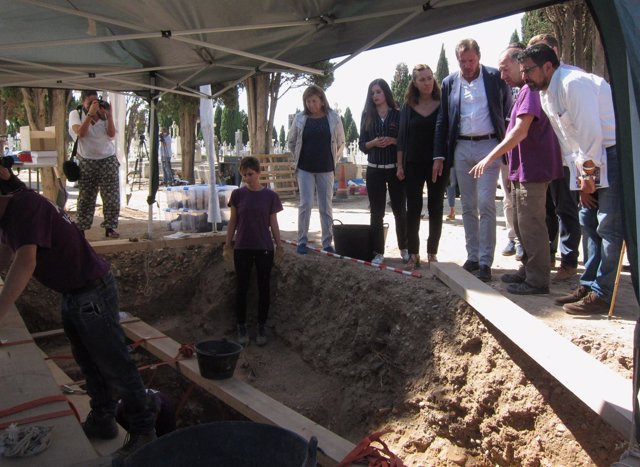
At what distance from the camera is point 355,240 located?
6.08 m

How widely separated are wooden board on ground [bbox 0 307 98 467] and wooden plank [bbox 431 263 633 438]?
8.21ft

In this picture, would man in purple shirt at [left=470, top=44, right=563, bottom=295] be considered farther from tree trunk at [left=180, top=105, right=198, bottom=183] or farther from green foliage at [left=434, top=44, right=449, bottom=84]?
green foliage at [left=434, top=44, right=449, bottom=84]

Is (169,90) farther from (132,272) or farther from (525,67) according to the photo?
(525,67)

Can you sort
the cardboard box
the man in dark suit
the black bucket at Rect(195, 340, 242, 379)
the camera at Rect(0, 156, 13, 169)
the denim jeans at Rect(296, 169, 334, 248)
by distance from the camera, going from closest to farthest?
1. the camera at Rect(0, 156, 13, 169)
2. the black bucket at Rect(195, 340, 242, 379)
3. the man in dark suit
4. the denim jeans at Rect(296, 169, 334, 248)
5. the cardboard box

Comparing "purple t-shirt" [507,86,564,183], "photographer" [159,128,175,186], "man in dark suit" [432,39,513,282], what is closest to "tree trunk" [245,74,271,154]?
"photographer" [159,128,175,186]

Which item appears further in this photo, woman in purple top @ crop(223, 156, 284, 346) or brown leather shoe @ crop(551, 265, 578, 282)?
woman in purple top @ crop(223, 156, 284, 346)

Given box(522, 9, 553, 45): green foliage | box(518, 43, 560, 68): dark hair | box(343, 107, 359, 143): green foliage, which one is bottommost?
box(518, 43, 560, 68): dark hair

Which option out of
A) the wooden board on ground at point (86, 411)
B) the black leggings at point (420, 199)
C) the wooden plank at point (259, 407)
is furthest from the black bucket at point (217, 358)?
the black leggings at point (420, 199)

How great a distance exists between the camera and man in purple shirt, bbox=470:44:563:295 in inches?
171

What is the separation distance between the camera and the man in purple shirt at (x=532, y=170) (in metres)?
4.33

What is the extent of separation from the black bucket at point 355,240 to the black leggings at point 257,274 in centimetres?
77

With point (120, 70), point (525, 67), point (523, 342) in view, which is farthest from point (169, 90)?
point (523, 342)

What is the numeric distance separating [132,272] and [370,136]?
3.41 meters

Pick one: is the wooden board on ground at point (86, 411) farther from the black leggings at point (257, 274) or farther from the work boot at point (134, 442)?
the black leggings at point (257, 274)
